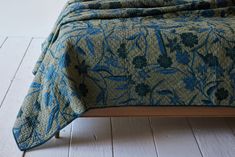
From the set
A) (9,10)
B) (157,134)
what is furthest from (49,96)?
(9,10)

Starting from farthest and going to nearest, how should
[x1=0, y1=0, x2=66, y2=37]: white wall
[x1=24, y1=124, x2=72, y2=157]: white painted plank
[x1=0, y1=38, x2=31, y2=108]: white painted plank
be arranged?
[x1=0, y1=0, x2=66, y2=37]: white wall < [x1=0, y1=38, x2=31, y2=108]: white painted plank < [x1=24, y1=124, x2=72, y2=157]: white painted plank

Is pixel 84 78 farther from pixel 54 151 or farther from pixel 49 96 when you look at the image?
pixel 54 151

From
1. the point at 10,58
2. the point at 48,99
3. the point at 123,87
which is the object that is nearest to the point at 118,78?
the point at 123,87

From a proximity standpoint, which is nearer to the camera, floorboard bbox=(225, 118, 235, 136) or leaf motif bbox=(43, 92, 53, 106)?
leaf motif bbox=(43, 92, 53, 106)

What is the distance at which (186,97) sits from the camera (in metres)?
1.47

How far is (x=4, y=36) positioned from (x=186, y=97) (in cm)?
181

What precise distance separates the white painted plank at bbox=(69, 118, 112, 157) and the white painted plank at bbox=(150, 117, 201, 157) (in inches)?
9.0

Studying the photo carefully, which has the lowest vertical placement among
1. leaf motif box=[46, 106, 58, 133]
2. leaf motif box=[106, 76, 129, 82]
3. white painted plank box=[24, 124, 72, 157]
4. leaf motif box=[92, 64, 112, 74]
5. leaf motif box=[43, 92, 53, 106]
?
white painted plank box=[24, 124, 72, 157]

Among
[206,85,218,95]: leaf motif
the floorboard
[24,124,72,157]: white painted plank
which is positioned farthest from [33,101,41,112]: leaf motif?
the floorboard

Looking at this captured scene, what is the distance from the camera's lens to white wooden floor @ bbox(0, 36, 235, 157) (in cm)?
154

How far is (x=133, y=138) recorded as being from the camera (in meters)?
1.62

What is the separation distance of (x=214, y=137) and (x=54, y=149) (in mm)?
741

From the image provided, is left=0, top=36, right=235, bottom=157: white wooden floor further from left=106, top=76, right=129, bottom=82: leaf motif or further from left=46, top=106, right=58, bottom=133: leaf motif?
left=106, top=76, right=129, bottom=82: leaf motif

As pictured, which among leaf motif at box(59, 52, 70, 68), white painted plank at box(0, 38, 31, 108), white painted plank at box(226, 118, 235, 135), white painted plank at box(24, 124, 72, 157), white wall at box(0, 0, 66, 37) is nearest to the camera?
leaf motif at box(59, 52, 70, 68)
